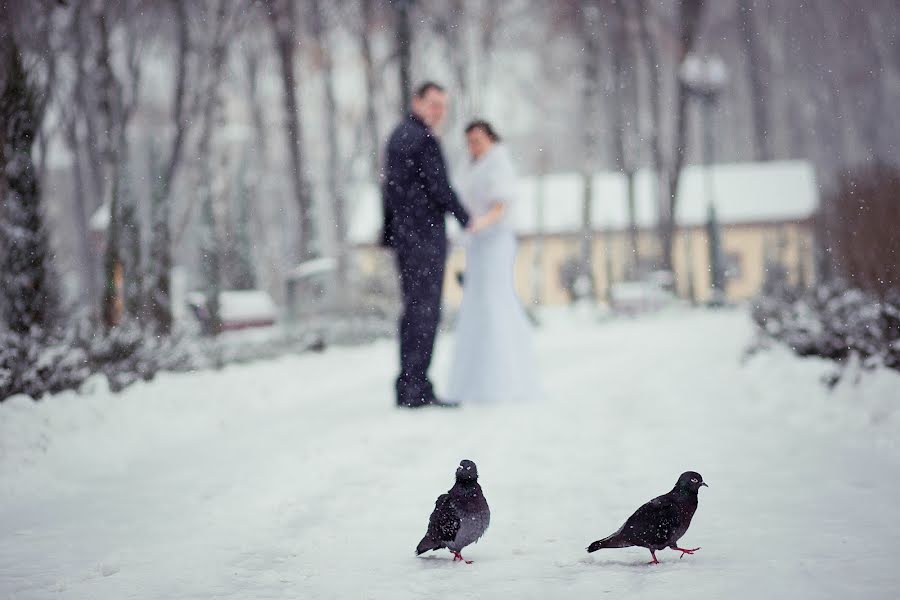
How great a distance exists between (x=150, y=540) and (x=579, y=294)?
99.2ft

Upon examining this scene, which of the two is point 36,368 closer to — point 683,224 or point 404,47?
point 404,47

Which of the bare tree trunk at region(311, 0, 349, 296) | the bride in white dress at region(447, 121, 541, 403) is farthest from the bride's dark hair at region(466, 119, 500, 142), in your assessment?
the bare tree trunk at region(311, 0, 349, 296)

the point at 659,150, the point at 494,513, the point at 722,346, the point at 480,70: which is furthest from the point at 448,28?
the point at 494,513

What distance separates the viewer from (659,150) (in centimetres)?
3338

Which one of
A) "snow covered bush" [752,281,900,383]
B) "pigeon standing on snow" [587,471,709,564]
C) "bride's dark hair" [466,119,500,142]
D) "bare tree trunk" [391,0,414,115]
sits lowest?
"pigeon standing on snow" [587,471,709,564]

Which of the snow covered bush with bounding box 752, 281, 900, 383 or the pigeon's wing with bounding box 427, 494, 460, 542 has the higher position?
the snow covered bush with bounding box 752, 281, 900, 383

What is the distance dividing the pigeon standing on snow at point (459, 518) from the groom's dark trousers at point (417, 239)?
4721mm

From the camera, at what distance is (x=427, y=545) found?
3.85m

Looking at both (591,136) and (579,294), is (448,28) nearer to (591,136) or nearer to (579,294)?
(591,136)

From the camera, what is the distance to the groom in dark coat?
859 centimetres

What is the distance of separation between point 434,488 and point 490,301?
4197 mm

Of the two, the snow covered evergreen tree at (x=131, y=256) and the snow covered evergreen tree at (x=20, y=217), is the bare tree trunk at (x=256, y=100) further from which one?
the snow covered evergreen tree at (x=20, y=217)

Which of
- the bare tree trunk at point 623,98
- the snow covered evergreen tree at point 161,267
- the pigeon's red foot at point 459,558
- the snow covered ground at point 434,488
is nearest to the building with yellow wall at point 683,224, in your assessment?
the bare tree trunk at point 623,98

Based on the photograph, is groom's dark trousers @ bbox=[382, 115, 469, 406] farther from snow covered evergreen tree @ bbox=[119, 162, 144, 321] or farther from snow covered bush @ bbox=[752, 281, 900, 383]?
snow covered evergreen tree @ bbox=[119, 162, 144, 321]
